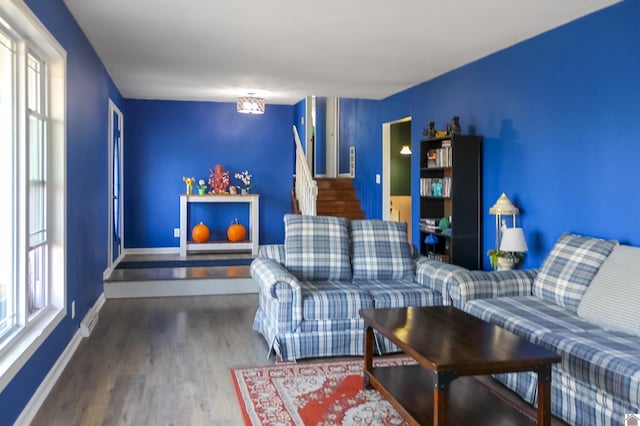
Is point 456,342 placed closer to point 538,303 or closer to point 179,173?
point 538,303

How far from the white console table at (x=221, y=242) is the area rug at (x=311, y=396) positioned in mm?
4805

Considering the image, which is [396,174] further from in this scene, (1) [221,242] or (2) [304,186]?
(1) [221,242]

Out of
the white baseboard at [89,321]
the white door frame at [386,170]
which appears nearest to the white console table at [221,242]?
the white door frame at [386,170]

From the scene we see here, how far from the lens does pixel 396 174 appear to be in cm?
815

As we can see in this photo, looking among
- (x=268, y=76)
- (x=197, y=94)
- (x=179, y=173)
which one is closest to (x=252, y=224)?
(x=179, y=173)

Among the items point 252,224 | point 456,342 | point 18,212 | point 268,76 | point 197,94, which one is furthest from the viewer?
point 252,224

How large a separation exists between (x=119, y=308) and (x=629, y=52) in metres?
4.94

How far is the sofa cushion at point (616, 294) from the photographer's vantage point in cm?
307

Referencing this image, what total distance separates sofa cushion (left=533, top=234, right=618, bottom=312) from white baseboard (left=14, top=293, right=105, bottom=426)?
322 cm

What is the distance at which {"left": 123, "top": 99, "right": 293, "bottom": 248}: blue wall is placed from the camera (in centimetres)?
871

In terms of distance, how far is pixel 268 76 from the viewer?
20.4 ft

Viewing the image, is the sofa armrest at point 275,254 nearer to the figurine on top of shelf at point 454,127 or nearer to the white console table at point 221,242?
the figurine on top of shelf at point 454,127

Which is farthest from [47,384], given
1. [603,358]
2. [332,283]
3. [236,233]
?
[236,233]

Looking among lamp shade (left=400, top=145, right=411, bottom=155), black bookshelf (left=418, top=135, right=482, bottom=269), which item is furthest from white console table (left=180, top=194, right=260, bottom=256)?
black bookshelf (left=418, top=135, right=482, bottom=269)
